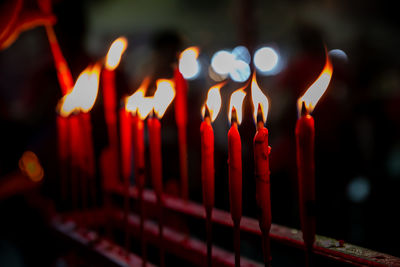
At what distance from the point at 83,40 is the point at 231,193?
2.49 m

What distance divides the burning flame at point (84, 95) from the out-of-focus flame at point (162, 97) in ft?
1.45

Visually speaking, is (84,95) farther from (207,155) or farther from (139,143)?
(207,155)

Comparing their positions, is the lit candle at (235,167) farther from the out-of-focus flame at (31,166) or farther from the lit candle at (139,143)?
the out-of-focus flame at (31,166)

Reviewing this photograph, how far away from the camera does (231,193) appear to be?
757mm

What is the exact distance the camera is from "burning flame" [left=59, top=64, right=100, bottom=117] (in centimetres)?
140

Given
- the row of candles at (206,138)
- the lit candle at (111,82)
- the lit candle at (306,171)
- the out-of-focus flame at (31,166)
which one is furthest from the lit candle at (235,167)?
the out-of-focus flame at (31,166)

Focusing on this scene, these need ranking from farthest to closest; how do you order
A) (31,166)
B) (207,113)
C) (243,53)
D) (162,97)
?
(243,53) → (31,166) → (162,97) → (207,113)

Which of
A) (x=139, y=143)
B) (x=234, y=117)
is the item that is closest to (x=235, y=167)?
(x=234, y=117)

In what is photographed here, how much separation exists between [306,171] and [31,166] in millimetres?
2197

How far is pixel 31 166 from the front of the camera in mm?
2268

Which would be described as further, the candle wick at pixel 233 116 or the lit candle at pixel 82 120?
the lit candle at pixel 82 120

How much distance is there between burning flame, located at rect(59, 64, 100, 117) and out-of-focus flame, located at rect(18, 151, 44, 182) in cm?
76

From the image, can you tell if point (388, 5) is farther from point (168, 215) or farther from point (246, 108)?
point (168, 215)

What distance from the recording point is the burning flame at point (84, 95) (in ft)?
4.60
